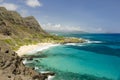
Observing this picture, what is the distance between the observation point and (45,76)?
5319 centimetres

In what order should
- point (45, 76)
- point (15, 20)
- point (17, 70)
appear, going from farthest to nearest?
point (15, 20) < point (45, 76) < point (17, 70)

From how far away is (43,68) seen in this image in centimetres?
6556

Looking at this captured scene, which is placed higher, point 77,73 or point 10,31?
point 10,31

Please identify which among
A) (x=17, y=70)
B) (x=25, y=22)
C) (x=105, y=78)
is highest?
(x=25, y=22)

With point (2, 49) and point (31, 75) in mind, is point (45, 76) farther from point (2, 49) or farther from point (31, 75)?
point (2, 49)

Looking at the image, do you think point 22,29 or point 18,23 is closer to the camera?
point 22,29

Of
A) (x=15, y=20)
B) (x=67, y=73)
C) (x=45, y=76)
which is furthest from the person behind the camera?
(x=15, y=20)

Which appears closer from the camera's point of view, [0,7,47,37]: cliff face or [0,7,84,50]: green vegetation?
[0,7,84,50]: green vegetation

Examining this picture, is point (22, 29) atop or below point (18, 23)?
below

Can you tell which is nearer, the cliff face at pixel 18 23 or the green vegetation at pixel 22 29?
the green vegetation at pixel 22 29

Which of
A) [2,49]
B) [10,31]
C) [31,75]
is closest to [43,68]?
[31,75]

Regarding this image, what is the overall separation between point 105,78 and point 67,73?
11.4m

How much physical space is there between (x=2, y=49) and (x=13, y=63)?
5.06 metres

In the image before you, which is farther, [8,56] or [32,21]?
[32,21]
